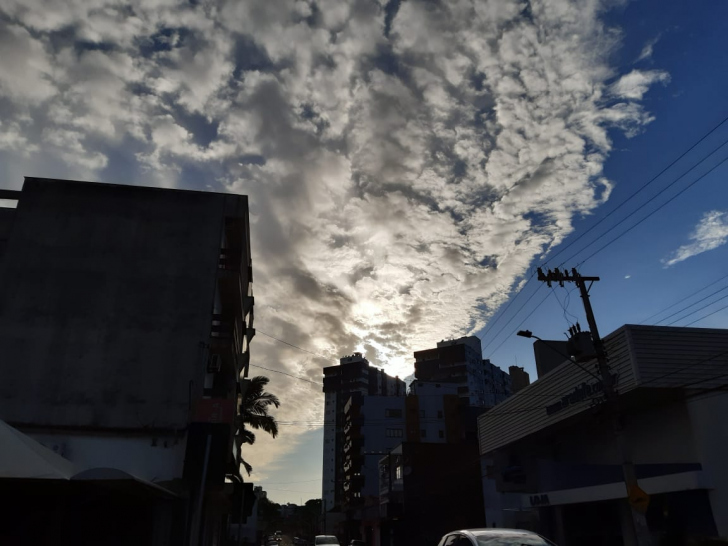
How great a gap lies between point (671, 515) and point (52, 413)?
74.3ft

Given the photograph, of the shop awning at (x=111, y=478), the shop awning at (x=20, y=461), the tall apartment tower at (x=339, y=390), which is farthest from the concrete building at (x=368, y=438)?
the shop awning at (x=20, y=461)

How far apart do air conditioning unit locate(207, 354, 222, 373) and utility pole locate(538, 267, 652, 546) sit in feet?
47.3

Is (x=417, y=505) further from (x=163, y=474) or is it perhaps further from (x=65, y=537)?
(x=65, y=537)

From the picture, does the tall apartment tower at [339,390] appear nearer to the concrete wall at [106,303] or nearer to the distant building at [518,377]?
the distant building at [518,377]

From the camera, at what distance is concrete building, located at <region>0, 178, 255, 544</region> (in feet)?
60.0

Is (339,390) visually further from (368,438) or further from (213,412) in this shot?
(213,412)

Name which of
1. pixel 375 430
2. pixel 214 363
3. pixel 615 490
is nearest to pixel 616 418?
pixel 615 490

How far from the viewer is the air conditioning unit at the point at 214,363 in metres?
22.5

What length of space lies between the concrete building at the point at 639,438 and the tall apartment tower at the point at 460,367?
272ft

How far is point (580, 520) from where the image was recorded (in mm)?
25000

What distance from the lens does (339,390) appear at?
136 metres

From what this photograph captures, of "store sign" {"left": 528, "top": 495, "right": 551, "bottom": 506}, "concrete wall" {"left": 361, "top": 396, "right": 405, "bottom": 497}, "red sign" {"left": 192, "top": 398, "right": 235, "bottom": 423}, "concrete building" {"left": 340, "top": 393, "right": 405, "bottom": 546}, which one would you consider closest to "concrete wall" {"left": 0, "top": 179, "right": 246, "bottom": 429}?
"red sign" {"left": 192, "top": 398, "right": 235, "bottom": 423}

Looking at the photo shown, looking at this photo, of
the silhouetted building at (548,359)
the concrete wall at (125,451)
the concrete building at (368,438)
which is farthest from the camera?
the concrete building at (368,438)

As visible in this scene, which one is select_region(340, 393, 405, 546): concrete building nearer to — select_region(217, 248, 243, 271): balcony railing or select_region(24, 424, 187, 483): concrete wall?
select_region(217, 248, 243, 271): balcony railing
